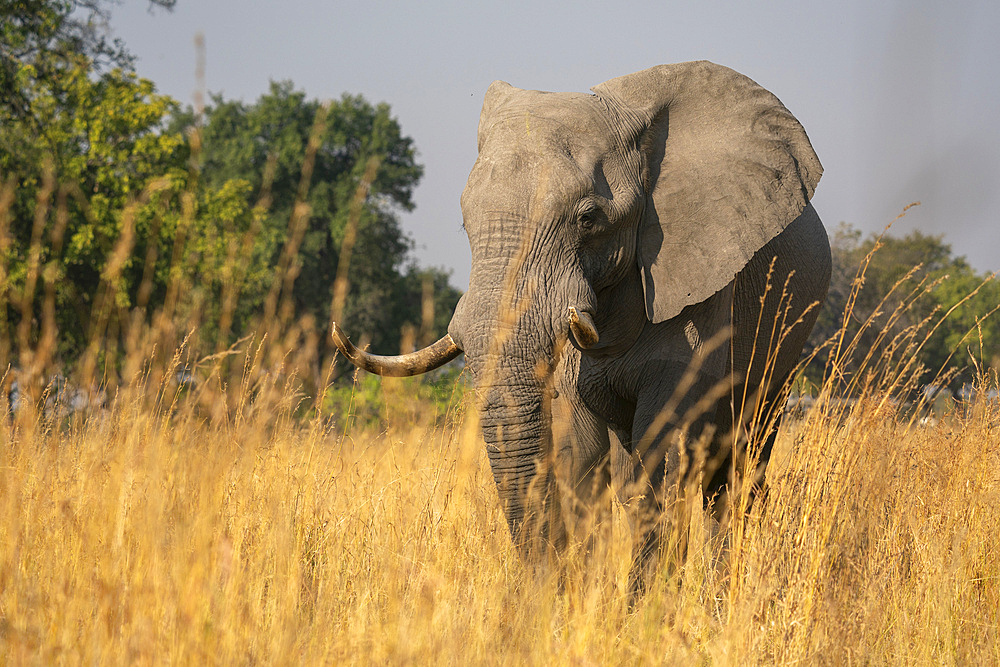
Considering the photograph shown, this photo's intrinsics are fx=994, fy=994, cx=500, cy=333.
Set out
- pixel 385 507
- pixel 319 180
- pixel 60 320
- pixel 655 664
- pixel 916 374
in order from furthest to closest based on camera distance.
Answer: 1. pixel 319 180
2. pixel 60 320
3. pixel 385 507
4. pixel 916 374
5. pixel 655 664

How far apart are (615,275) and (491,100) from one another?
1.25 m

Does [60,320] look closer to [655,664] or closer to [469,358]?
[469,358]

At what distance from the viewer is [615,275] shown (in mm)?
4891

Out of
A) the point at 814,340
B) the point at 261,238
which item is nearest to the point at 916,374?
the point at 814,340

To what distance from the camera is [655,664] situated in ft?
9.66

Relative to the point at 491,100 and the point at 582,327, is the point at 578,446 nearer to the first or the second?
the point at 582,327

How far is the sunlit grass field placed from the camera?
9.19 feet

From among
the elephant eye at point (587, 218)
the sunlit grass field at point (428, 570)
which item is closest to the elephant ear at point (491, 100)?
the elephant eye at point (587, 218)

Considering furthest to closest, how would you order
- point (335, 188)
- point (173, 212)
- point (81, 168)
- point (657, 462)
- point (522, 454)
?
point (335, 188)
point (81, 168)
point (173, 212)
point (657, 462)
point (522, 454)

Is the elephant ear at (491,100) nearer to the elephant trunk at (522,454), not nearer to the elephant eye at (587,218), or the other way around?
the elephant eye at (587,218)

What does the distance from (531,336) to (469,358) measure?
0.29 m

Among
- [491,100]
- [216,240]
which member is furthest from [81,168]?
[491,100]

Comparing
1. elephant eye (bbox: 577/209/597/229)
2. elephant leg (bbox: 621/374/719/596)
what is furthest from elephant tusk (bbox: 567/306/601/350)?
elephant leg (bbox: 621/374/719/596)

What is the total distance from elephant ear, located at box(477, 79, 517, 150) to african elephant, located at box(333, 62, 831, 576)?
0.05 ft
